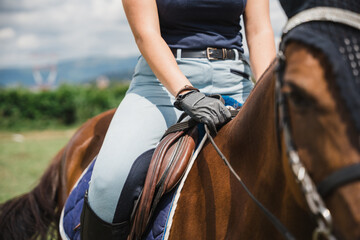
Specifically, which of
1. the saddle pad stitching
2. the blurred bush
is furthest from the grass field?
the saddle pad stitching

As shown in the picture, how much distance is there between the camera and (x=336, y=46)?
92cm

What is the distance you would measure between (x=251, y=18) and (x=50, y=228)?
7.92ft

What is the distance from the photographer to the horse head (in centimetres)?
88

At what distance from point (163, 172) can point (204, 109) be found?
1.14ft

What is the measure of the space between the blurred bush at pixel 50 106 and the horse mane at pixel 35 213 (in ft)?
59.2

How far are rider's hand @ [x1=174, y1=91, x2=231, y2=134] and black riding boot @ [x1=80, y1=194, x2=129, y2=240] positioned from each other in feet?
2.23

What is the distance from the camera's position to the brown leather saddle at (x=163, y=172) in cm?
162

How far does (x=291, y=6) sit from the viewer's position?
1.14 meters

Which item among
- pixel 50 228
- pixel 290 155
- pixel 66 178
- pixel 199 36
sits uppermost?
pixel 199 36

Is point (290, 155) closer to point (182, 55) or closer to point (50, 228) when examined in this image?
point (182, 55)

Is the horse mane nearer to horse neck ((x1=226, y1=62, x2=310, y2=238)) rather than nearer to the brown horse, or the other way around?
the brown horse

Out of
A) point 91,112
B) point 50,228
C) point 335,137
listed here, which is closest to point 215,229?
point 335,137

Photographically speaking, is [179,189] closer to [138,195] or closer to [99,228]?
[138,195]

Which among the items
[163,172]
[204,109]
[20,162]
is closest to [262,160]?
[204,109]
